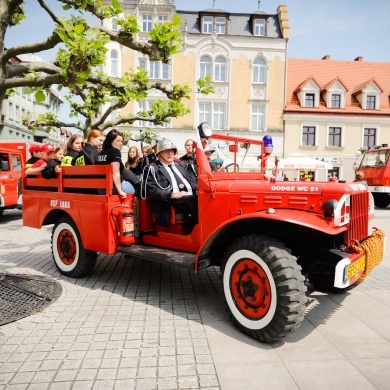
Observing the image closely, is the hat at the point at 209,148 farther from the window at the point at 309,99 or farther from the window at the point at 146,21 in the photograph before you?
the window at the point at 309,99

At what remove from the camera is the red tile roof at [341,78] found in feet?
93.2

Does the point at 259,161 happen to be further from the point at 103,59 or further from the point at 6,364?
the point at 6,364

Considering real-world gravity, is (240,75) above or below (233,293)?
above

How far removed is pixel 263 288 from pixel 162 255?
1329mm

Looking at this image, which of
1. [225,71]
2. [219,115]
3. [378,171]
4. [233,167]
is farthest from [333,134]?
[233,167]

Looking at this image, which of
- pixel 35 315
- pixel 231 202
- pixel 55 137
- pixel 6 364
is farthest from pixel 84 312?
pixel 55 137

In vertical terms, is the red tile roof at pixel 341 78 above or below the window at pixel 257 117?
above

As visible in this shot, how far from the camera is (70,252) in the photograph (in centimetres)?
517

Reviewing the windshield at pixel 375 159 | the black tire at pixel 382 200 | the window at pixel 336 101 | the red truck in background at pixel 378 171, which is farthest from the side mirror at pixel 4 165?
the window at pixel 336 101

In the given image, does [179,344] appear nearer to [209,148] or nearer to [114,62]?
[209,148]

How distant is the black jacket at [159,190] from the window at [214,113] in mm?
23459

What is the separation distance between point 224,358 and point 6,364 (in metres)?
1.70

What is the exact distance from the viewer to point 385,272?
568 centimetres

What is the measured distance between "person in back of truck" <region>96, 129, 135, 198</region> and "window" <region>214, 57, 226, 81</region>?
24319mm
